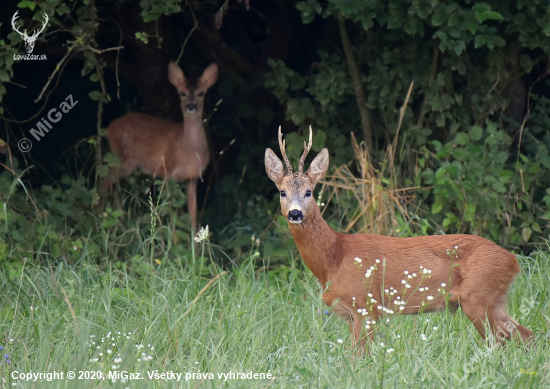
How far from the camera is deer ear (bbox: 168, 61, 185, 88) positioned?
260 inches

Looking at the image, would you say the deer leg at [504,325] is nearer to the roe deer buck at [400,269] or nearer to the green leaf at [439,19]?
the roe deer buck at [400,269]

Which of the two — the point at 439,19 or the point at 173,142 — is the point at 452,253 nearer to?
the point at 439,19

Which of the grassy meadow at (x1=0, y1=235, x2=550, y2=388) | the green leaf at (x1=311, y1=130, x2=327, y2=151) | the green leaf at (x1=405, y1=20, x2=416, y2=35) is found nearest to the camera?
the grassy meadow at (x1=0, y1=235, x2=550, y2=388)

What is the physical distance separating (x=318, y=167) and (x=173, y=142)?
286 cm

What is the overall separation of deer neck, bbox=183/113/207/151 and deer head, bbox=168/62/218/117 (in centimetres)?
4

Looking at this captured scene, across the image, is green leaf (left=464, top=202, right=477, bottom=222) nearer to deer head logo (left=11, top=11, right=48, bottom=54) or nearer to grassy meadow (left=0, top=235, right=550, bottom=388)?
grassy meadow (left=0, top=235, right=550, bottom=388)

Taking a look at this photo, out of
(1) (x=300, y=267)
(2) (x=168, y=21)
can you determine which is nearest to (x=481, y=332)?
(1) (x=300, y=267)

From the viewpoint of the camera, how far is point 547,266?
5.24 metres

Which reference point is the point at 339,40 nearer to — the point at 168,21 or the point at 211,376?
the point at 168,21

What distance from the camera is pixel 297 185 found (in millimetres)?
3965

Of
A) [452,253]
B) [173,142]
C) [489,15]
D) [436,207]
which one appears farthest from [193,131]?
[452,253]

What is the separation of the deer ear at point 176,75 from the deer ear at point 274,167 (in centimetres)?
268

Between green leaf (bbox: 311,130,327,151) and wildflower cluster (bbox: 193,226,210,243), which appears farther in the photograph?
green leaf (bbox: 311,130,327,151)

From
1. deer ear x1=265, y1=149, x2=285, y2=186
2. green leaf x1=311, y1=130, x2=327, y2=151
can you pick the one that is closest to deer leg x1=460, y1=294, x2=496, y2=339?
deer ear x1=265, y1=149, x2=285, y2=186
